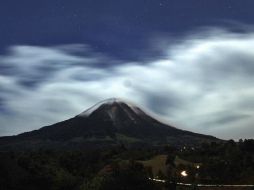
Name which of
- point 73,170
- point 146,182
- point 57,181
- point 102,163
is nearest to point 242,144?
point 102,163

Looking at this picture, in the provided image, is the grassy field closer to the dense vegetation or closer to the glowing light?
the dense vegetation

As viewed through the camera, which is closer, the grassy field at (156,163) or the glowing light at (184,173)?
the glowing light at (184,173)

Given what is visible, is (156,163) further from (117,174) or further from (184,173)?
(117,174)

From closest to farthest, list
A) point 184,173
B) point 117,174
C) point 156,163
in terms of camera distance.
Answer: point 117,174 → point 184,173 → point 156,163

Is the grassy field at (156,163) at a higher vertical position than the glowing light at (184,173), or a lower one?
higher

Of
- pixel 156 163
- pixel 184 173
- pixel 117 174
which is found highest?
pixel 156 163

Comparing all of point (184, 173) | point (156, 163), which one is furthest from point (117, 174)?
point (156, 163)

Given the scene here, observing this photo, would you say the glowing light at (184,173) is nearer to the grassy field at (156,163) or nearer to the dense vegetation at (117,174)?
the dense vegetation at (117,174)

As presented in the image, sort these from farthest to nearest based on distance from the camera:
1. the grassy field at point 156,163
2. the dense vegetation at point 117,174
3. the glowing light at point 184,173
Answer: the grassy field at point 156,163
the glowing light at point 184,173
the dense vegetation at point 117,174

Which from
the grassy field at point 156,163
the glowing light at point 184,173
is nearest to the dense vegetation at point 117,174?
the grassy field at point 156,163

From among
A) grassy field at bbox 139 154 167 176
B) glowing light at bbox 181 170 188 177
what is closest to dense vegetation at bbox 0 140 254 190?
grassy field at bbox 139 154 167 176

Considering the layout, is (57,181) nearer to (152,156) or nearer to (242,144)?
(152,156)

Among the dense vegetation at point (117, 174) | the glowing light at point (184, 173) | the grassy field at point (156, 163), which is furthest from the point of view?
the grassy field at point (156, 163)

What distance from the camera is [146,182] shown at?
73625 millimetres
